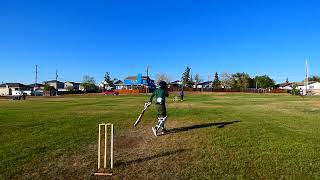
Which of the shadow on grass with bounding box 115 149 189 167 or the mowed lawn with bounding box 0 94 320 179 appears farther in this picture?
the shadow on grass with bounding box 115 149 189 167

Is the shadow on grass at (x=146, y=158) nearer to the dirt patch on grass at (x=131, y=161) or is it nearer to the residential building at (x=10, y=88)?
the dirt patch on grass at (x=131, y=161)

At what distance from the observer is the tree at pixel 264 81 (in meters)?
138

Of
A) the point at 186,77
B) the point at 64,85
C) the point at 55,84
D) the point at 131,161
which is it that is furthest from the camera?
the point at 64,85

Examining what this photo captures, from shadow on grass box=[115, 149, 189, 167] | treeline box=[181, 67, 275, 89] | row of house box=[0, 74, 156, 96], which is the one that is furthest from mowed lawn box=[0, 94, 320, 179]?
treeline box=[181, 67, 275, 89]

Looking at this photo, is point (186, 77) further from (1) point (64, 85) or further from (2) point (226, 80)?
(1) point (64, 85)

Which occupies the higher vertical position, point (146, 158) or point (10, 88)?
point (10, 88)

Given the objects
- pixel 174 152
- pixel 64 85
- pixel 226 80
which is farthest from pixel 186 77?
pixel 174 152

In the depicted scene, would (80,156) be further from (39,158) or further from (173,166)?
(173,166)

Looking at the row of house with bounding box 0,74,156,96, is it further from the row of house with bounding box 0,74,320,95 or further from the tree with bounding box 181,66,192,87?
the tree with bounding box 181,66,192,87

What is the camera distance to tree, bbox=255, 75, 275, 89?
5433 inches

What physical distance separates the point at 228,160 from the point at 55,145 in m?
5.92

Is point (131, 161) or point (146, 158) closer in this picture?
point (131, 161)

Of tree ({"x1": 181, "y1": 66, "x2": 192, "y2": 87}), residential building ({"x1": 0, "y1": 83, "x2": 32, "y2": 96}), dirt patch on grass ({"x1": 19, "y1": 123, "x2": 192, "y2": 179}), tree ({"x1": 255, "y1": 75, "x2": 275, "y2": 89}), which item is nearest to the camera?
dirt patch on grass ({"x1": 19, "y1": 123, "x2": 192, "y2": 179})

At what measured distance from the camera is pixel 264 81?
454 ft
